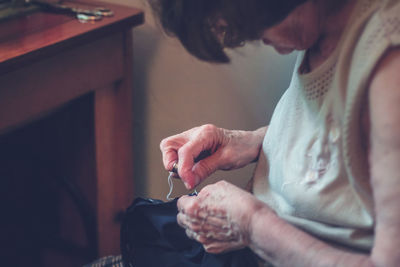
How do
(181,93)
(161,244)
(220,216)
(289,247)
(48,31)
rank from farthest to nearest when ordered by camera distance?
(181,93)
(48,31)
(161,244)
(220,216)
(289,247)

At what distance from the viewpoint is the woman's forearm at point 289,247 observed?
0.63m

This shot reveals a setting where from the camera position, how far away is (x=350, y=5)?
668 millimetres

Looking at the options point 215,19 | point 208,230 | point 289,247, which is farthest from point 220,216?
point 215,19

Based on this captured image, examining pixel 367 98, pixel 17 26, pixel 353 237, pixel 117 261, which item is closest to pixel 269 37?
pixel 367 98

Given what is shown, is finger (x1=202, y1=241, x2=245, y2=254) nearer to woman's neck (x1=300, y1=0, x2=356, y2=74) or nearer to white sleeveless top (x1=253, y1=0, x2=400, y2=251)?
white sleeveless top (x1=253, y1=0, x2=400, y2=251)

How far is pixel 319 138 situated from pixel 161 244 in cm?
35

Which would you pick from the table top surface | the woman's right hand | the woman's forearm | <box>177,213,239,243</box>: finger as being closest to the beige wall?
the table top surface

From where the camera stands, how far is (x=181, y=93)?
4.77 feet

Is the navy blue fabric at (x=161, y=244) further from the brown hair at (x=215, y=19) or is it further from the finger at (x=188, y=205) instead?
the brown hair at (x=215, y=19)

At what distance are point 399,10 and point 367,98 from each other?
0.11 metres

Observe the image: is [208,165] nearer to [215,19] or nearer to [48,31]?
[215,19]

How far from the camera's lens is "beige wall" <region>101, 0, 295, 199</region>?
1.25m

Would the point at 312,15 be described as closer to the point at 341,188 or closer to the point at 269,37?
the point at 269,37

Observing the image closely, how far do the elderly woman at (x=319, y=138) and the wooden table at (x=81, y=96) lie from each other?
444mm
